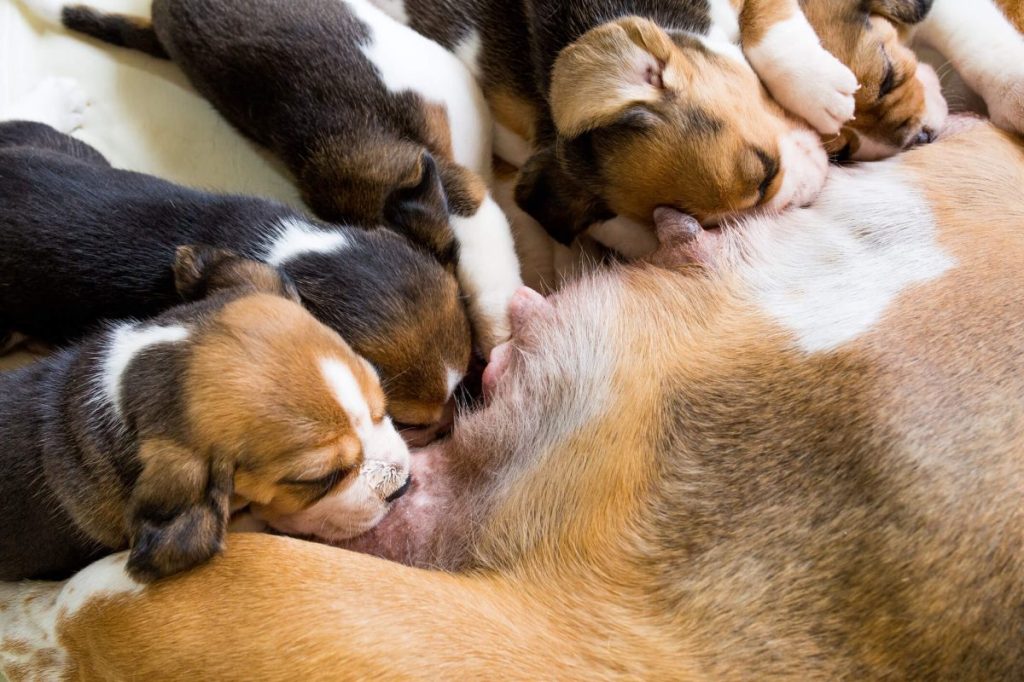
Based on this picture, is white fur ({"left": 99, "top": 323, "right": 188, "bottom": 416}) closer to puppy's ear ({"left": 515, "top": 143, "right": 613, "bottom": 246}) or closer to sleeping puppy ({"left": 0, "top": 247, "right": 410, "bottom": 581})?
sleeping puppy ({"left": 0, "top": 247, "right": 410, "bottom": 581})

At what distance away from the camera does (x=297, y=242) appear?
1.98 metres

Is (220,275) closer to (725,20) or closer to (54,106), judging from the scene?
(54,106)

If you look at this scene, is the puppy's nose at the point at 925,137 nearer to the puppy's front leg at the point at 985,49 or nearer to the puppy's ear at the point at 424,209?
the puppy's front leg at the point at 985,49

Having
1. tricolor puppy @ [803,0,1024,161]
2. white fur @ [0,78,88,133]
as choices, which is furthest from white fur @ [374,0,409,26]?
tricolor puppy @ [803,0,1024,161]

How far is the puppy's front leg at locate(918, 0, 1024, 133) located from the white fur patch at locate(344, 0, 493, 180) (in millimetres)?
1095

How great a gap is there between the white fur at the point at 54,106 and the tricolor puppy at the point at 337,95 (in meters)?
0.29

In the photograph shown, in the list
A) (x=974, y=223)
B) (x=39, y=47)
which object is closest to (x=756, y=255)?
(x=974, y=223)

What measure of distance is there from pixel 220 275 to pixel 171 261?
Result: 22 cm

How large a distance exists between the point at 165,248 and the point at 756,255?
4.06ft

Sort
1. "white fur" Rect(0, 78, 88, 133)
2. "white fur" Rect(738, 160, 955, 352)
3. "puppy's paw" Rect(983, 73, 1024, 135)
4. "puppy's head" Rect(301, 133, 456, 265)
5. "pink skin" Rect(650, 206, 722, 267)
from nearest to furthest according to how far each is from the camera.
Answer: "white fur" Rect(738, 160, 955, 352) → "pink skin" Rect(650, 206, 722, 267) → "puppy's paw" Rect(983, 73, 1024, 135) → "puppy's head" Rect(301, 133, 456, 265) → "white fur" Rect(0, 78, 88, 133)

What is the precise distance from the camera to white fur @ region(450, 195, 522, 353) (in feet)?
6.75

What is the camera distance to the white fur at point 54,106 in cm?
232

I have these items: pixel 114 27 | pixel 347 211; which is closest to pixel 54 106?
pixel 114 27

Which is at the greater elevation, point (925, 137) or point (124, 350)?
point (925, 137)
